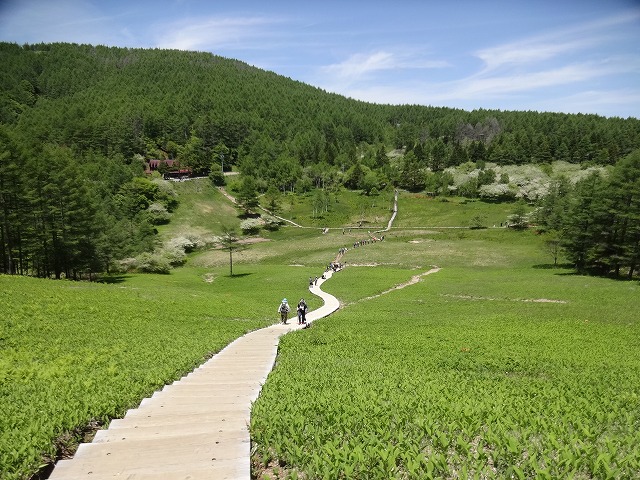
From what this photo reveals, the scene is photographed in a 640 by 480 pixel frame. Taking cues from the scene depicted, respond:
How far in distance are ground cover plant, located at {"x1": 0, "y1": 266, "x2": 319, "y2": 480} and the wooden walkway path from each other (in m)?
1.03

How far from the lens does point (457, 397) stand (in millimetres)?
10898

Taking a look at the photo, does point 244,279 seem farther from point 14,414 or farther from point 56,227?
point 14,414

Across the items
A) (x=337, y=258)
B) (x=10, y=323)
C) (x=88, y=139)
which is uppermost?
(x=88, y=139)

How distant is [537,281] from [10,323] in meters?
54.7

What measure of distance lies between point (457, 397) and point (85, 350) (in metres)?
15.9

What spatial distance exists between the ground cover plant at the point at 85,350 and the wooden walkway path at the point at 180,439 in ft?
3.36

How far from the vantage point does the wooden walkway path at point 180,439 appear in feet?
19.3

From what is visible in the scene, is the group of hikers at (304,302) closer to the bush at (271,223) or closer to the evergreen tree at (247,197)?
the bush at (271,223)

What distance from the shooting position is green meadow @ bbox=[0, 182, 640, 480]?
22.2ft

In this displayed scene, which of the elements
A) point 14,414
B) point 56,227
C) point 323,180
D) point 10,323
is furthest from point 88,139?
point 14,414

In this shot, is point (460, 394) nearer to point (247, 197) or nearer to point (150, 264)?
point (150, 264)

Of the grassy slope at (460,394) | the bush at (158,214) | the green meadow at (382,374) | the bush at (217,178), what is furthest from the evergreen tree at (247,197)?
the grassy slope at (460,394)

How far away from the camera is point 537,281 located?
50438 mm

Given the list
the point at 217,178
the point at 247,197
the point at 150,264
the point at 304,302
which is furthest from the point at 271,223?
the point at 304,302
